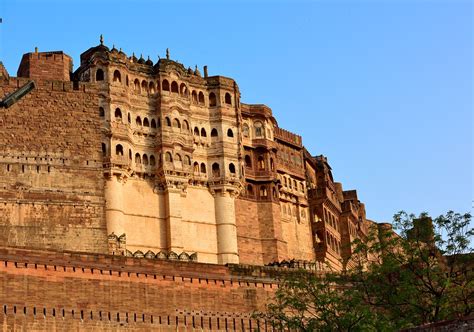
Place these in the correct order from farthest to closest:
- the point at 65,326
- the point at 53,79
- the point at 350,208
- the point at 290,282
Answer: the point at 350,208 < the point at 53,79 < the point at 65,326 < the point at 290,282

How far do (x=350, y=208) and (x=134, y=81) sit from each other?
2229cm

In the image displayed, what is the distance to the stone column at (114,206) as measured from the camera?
54.5 meters

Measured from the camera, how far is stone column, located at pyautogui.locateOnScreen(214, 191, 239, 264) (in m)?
58.6

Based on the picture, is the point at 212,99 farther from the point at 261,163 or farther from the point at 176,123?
the point at 261,163

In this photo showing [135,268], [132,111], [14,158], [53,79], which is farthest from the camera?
[132,111]

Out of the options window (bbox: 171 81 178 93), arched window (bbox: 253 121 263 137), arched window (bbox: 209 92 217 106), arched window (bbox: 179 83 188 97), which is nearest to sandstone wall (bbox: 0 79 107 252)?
window (bbox: 171 81 178 93)

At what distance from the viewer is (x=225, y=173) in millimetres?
60656

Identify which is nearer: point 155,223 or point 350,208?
point 155,223

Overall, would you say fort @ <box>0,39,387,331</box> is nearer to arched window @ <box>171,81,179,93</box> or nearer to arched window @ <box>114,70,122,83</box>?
arched window @ <box>114,70,122,83</box>

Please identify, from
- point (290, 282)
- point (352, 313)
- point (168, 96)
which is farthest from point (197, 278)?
point (168, 96)

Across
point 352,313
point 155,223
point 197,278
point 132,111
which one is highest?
point 132,111

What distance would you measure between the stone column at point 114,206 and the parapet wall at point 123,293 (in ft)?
30.0

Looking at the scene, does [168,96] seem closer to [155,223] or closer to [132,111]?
[132,111]

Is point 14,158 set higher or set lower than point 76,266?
higher
